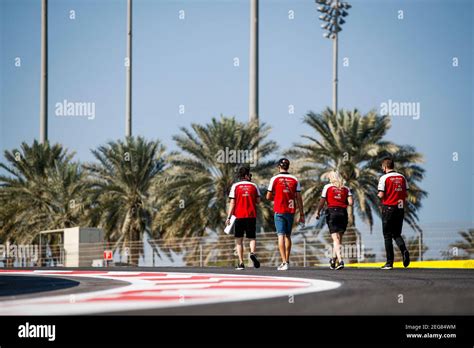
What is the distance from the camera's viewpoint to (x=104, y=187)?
1471 inches

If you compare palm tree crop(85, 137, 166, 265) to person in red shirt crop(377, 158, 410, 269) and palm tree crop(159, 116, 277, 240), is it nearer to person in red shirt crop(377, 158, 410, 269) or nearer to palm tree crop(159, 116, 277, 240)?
palm tree crop(159, 116, 277, 240)

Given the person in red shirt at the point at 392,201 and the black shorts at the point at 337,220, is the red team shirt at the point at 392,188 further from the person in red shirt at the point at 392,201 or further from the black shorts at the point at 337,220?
the black shorts at the point at 337,220

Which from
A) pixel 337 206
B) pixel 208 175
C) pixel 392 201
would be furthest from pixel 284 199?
pixel 208 175

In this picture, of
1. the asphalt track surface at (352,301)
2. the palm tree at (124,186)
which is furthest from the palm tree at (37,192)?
the asphalt track surface at (352,301)

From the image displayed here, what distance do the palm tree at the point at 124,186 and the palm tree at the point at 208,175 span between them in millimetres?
2830

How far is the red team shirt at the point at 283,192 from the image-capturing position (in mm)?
14469

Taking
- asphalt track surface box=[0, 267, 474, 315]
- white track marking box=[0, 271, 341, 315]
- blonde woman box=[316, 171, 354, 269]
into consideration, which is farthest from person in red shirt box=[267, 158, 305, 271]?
asphalt track surface box=[0, 267, 474, 315]

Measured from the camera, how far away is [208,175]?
114ft

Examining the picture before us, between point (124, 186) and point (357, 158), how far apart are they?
33.6 ft

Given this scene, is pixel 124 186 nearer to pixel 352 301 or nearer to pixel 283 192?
pixel 283 192

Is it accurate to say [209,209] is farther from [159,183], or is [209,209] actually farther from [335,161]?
[335,161]
